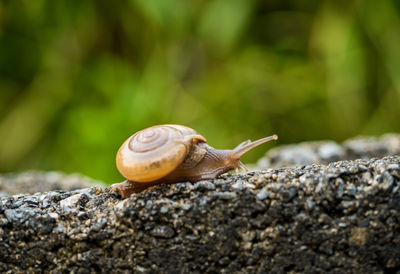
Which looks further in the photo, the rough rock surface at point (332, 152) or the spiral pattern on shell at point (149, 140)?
the rough rock surface at point (332, 152)

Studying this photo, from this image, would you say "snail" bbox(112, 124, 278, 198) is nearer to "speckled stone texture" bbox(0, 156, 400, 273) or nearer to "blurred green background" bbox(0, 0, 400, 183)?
"speckled stone texture" bbox(0, 156, 400, 273)

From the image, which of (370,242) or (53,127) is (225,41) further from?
(370,242)

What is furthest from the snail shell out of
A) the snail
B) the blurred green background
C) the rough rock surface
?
the blurred green background

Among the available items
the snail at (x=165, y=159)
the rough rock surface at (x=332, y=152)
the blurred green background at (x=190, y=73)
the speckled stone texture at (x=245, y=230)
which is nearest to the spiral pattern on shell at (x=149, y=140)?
the snail at (x=165, y=159)

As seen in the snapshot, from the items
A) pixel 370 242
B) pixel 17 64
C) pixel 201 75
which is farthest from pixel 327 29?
pixel 370 242

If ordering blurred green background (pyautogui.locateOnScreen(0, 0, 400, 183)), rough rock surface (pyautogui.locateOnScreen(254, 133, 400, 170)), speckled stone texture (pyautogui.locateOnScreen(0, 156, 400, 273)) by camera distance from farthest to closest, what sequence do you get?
blurred green background (pyautogui.locateOnScreen(0, 0, 400, 183)), rough rock surface (pyautogui.locateOnScreen(254, 133, 400, 170)), speckled stone texture (pyautogui.locateOnScreen(0, 156, 400, 273))

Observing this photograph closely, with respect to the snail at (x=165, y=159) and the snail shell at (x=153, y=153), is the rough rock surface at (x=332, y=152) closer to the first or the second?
the snail at (x=165, y=159)

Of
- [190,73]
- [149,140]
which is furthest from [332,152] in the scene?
[190,73]
